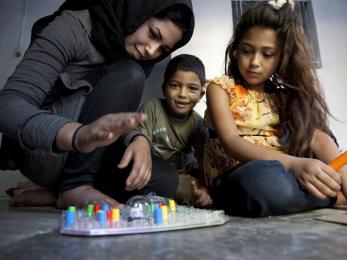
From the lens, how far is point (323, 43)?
168 centimetres

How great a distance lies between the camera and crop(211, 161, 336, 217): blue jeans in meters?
0.62

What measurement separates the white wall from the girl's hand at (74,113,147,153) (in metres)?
1.16

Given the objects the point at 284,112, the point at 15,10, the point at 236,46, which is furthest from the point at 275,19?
the point at 15,10

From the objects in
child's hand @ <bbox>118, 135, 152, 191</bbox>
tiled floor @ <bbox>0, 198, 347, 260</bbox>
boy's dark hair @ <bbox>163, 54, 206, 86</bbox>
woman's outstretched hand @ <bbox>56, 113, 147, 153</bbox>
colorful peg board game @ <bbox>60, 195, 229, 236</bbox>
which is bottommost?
tiled floor @ <bbox>0, 198, 347, 260</bbox>

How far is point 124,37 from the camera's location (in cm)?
77

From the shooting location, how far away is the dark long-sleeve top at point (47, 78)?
0.50 meters

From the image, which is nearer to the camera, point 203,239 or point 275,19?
point 203,239

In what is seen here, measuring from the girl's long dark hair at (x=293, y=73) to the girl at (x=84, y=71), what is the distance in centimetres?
20

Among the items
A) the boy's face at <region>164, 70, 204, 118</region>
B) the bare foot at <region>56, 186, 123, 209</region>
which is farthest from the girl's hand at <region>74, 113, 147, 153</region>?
the boy's face at <region>164, 70, 204, 118</region>

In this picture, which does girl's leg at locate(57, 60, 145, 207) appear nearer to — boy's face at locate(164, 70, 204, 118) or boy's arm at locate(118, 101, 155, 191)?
boy's arm at locate(118, 101, 155, 191)

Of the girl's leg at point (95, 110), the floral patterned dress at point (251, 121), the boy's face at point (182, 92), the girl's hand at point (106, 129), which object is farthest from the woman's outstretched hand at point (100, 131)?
the boy's face at point (182, 92)

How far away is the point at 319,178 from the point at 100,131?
403 millimetres

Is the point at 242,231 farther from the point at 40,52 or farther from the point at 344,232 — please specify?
the point at 40,52

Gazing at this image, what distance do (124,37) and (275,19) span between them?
40 cm
